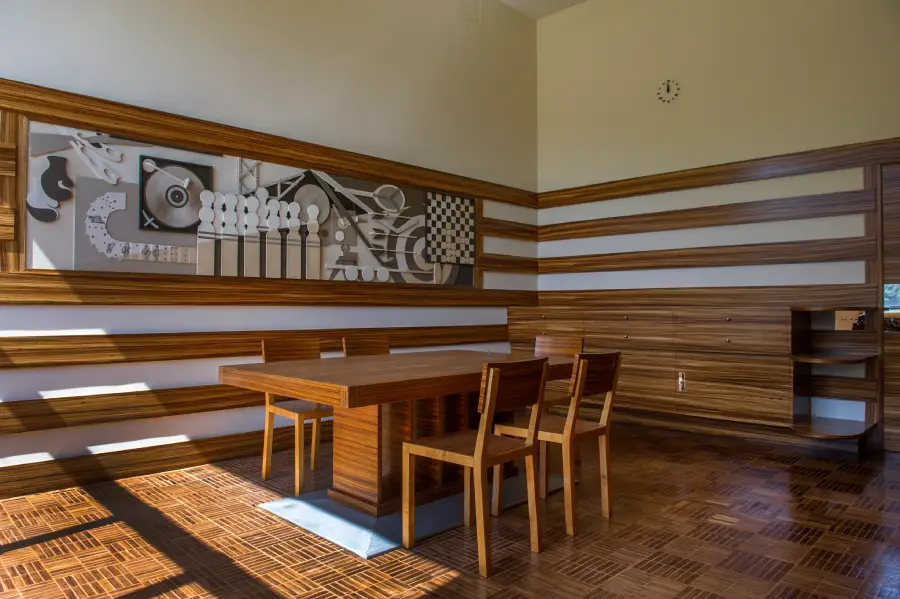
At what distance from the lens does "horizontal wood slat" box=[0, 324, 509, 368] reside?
376 centimetres

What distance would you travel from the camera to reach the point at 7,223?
3.69 metres

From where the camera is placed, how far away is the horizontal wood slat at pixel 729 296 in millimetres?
5191

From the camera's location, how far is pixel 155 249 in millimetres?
4270

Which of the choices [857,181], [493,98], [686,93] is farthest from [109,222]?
[857,181]

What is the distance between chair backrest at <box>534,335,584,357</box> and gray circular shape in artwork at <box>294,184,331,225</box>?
2110mm

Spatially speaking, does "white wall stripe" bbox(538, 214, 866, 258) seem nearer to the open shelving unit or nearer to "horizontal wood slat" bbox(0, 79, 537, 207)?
the open shelving unit

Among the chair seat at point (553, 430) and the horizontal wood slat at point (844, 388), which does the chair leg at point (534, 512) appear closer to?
the chair seat at point (553, 430)

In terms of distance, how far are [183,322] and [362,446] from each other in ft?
6.12

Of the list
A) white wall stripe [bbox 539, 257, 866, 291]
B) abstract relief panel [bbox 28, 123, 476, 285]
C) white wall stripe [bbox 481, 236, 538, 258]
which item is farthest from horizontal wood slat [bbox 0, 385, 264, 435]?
white wall stripe [bbox 539, 257, 866, 291]

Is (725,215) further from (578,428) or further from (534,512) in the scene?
(534,512)

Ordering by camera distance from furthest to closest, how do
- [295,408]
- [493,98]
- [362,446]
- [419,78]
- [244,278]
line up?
[493,98] → [419,78] → [244,278] → [295,408] → [362,446]

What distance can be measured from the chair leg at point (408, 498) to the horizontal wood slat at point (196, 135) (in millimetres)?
2910

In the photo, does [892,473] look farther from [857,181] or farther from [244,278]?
[244,278]

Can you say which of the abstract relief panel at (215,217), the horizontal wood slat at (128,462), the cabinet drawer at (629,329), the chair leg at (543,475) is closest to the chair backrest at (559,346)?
the chair leg at (543,475)
